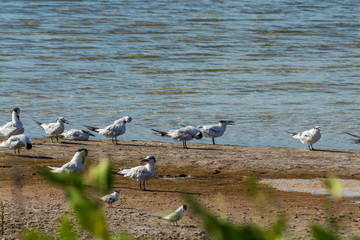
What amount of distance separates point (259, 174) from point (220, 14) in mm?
29992

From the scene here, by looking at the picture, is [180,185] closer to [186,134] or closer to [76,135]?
[186,134]

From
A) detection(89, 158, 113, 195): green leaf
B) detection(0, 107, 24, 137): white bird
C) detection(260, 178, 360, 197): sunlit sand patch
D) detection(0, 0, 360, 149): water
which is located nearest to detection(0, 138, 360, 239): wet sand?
detection(260, 178, 360, 197): sunlit sand patch

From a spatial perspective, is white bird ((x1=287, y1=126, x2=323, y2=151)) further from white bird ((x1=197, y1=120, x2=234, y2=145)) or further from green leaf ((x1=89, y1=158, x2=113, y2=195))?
green leaf ((x1=89, y1=158, x2=113, y2=195))

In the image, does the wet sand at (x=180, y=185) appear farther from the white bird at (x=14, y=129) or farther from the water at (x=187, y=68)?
the water at (x=187, y=68)

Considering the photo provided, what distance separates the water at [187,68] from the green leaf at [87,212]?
12927mm

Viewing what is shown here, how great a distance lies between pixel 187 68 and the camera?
23.7m

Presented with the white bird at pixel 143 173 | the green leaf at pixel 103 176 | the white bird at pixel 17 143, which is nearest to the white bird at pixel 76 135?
the white bird at pixel 17 143

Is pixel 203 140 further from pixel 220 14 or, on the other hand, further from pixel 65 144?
pixel 220 14

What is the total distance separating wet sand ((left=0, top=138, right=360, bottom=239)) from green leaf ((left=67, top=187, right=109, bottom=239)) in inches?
163

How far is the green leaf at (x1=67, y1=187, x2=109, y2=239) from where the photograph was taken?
37.7 inches

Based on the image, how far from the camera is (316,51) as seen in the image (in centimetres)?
2820

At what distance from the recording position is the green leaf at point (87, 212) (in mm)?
957

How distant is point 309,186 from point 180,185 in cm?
182

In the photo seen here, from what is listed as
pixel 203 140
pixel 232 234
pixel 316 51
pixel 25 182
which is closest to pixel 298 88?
pixel 203 140
